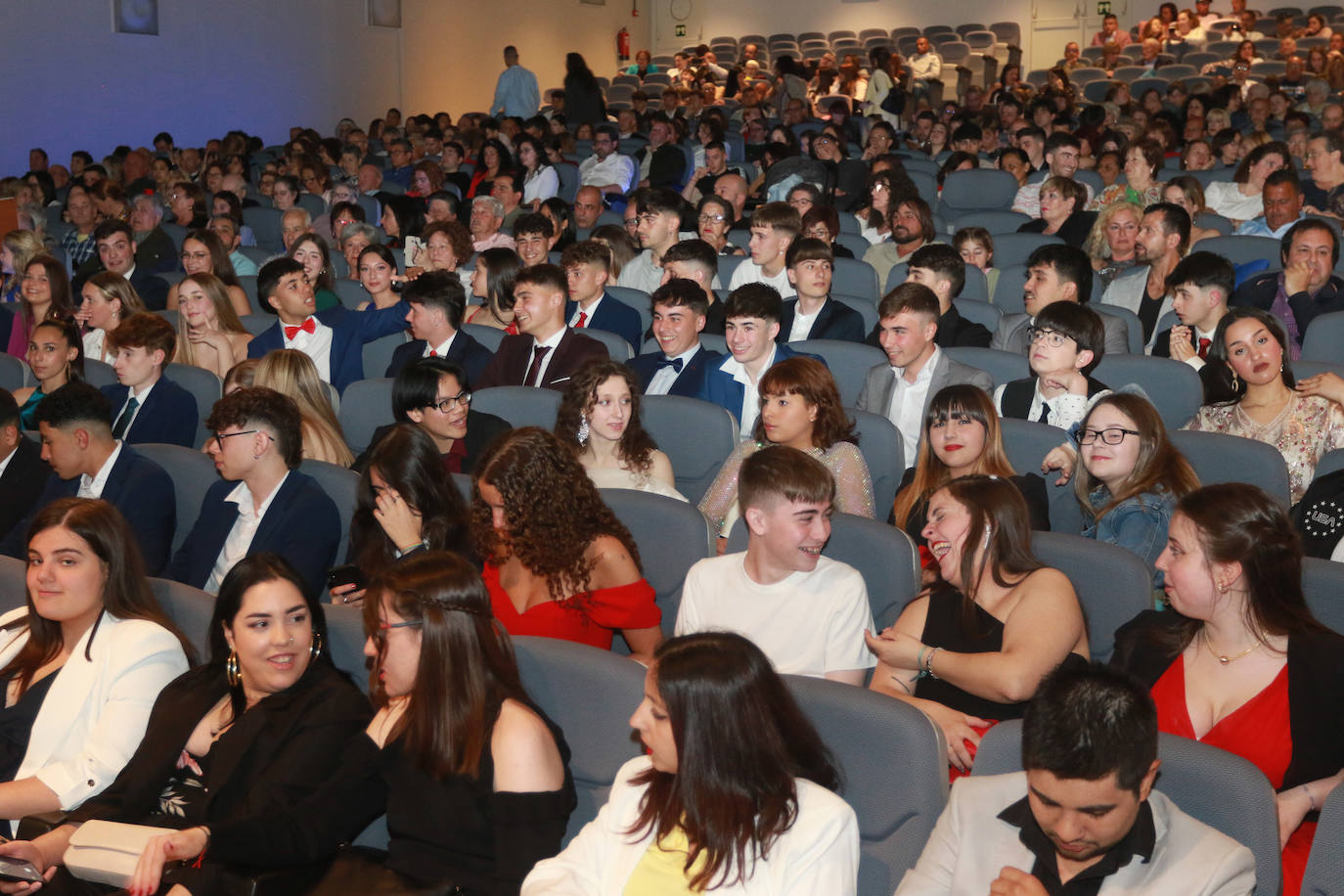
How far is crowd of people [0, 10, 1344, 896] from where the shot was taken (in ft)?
6.11

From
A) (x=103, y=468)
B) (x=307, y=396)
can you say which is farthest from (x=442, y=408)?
(x=103, y=468)

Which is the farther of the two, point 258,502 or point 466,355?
point 466,355

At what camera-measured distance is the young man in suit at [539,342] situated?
4.84m

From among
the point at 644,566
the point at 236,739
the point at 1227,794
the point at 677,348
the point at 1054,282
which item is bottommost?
the point at 236,739

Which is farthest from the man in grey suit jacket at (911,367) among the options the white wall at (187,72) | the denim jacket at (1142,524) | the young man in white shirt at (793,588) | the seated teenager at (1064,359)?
the white wall at (187,72)

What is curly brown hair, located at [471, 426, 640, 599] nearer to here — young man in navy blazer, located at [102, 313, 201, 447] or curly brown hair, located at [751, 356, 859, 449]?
curly brown hair, located at [751, 356, 859, 449]

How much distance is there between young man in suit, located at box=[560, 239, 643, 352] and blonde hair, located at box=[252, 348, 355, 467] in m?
1.78

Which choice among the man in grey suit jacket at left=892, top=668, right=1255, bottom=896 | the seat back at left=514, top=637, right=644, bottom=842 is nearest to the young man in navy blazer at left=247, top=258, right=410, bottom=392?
the seat back at left=514, top=637, right=644, bottom=842

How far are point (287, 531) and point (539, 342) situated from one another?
5.71ft

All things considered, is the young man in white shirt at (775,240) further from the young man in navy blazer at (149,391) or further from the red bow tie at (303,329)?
the young man in navy blazer at (149,391)

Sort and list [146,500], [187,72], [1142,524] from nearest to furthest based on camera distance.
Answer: [1142,524] → [146,500] → [187,72]

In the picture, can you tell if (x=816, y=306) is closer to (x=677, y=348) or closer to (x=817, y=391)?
(x=677, y=348)

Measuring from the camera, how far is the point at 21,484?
4188 millimetres

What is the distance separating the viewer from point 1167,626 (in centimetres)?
240
